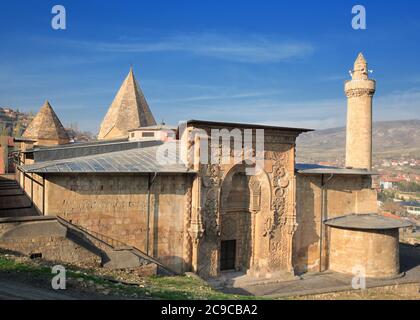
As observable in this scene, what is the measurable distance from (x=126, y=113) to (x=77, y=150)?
10777mm

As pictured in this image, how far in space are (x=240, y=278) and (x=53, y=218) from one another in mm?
7919

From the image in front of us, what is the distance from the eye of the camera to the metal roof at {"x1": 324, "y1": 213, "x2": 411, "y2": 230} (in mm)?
17203

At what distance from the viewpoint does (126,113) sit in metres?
25.8

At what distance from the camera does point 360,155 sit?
882 inches

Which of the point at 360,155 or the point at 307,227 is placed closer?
the point at 307,227

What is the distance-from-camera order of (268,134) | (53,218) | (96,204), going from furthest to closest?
(268,134) → (96,204) → (53,218)

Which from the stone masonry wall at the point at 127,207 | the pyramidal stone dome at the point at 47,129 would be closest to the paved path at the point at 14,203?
the stone masonry wall at the point at 127,207

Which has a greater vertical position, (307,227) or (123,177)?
(123,177)

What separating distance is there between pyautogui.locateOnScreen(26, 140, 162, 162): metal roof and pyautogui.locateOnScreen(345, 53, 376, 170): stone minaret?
12060 mm

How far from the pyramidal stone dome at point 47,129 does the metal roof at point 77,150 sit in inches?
401

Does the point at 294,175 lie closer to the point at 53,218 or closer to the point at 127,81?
the point at 53,218

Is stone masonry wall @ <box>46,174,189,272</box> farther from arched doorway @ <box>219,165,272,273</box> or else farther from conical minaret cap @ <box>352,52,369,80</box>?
conical minaret cap @ <box>352,52,369,80</box>
